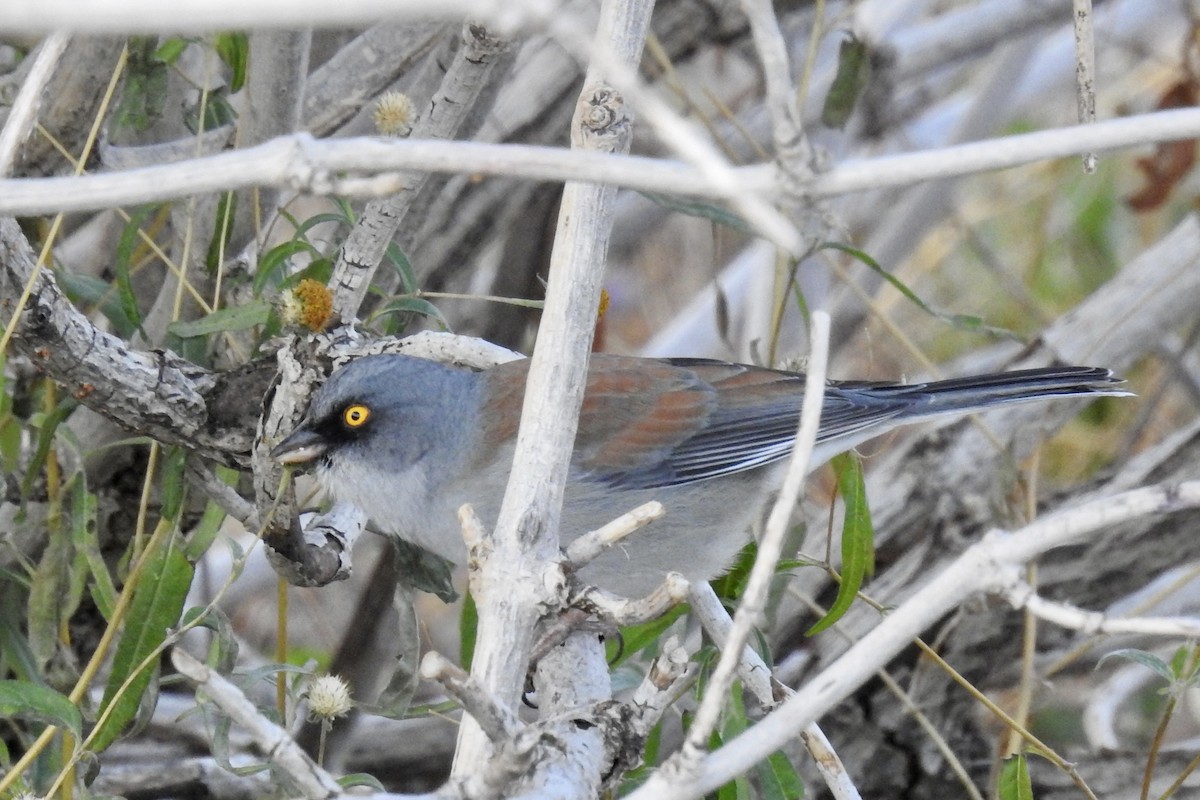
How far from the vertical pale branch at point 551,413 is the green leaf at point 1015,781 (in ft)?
3.41

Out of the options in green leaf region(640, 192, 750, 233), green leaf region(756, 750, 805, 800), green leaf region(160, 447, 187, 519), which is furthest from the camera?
green leaf region(640, 192, 750, 233)

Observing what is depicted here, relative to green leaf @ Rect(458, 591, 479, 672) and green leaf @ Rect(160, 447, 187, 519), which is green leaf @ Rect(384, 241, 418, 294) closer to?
green leaf @ Rect(160, 447, 187, 519)

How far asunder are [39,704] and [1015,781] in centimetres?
180

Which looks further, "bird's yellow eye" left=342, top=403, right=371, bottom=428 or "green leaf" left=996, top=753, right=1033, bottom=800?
"bird's yellow eye" left=342, top=403, right=371, bottom=428

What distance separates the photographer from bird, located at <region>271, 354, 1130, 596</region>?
121 inches

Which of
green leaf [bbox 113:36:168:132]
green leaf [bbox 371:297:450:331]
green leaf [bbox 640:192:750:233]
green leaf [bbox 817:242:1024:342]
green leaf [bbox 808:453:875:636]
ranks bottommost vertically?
green leaf [bbox 808:453:875:636]

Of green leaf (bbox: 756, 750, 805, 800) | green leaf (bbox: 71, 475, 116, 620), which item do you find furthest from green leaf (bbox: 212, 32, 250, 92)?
green leaf (bbox: 756, 750, 805, 800)

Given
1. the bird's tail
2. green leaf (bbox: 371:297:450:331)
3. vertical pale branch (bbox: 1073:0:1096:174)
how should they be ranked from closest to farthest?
1. vertical pale branch (bbox: 1073:0:1096:174)
2. green leaf (bbox: 371:297:450:331)
3. the bird's tail

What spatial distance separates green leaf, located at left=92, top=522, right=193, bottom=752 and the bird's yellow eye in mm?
587

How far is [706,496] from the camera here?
11.1ft

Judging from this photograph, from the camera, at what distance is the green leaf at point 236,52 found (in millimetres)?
3070

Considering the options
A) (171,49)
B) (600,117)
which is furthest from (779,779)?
(171,49)

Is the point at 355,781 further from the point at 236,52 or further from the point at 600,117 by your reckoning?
the point at 236,52

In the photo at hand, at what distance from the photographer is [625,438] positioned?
10.9 ft
